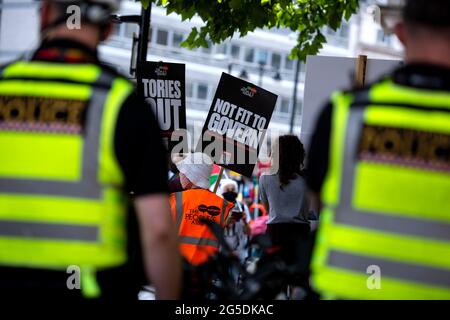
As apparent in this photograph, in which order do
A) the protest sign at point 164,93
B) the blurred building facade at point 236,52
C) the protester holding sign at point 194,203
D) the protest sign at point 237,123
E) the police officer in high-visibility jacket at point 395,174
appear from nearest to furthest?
1. the police officer in high-visibility jacket at point 395,174
2. the protester holding sign at point 194,203
3. the protest sign at point 237,123
4. the protest sign at point 164,93
5. the blurred building facade at point 236,52

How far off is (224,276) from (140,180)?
688 millimetres

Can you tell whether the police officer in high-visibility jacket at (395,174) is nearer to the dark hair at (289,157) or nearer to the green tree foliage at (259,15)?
the dark hair at (289,157)

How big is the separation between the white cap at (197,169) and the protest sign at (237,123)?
32.0 inches

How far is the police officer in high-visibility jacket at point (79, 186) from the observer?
2.87 metres

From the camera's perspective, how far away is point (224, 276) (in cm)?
339

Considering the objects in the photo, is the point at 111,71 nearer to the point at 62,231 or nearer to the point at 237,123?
the point at 62,231

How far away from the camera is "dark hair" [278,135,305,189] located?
7.71 metres

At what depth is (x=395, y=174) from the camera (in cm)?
286

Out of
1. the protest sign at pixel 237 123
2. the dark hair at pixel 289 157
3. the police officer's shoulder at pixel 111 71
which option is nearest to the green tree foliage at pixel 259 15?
the protest sign at pixel 237 123

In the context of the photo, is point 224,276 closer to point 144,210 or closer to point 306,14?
point 144,210

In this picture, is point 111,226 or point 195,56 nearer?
point 111,226

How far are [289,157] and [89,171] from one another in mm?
5059

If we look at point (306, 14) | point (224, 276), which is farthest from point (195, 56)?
point (224, 276)
